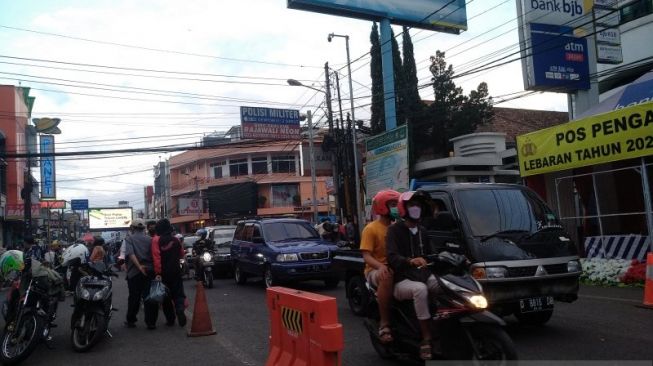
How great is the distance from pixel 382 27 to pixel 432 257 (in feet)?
73.9

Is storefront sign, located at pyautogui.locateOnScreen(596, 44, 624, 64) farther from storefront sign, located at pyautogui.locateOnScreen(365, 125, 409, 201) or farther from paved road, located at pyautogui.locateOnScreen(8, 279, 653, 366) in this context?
paved road, located at pyautogui.locateOnScreen(8, 279, 653, 366)

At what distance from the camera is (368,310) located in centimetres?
615

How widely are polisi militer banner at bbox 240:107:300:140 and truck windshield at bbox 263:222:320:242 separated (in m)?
17.3

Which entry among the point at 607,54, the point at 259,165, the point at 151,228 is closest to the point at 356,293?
the point at 151,228

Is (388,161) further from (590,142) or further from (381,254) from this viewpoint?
(381,254)

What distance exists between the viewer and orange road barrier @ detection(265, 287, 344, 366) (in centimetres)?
455

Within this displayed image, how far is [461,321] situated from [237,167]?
54.8 m

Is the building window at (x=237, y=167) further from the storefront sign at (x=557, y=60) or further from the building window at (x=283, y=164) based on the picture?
the storefront sign at (x=557, y=60)

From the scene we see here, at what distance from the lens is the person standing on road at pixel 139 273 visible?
914 centimetres

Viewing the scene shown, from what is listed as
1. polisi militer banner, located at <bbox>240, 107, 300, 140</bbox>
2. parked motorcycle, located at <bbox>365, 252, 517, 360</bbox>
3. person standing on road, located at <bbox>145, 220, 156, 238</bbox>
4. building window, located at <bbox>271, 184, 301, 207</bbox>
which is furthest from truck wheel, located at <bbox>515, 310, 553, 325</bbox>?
building window, located at <bbox>271, 184, 301, 207</bbox>

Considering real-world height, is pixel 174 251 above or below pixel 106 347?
above

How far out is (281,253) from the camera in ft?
42.2

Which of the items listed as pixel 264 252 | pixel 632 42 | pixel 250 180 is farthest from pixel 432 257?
pixel 250 180

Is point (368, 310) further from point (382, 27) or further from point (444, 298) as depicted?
point (382, 27)
